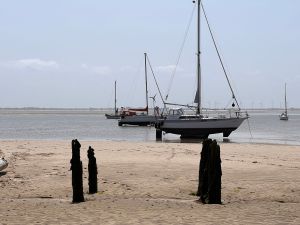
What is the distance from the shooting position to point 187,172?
690 inches

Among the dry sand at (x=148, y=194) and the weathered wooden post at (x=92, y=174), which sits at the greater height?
the weathered wooden post at (x=92, y=174)

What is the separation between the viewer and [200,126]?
44750mm

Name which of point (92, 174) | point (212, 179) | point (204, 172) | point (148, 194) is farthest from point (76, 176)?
point (212, 179)

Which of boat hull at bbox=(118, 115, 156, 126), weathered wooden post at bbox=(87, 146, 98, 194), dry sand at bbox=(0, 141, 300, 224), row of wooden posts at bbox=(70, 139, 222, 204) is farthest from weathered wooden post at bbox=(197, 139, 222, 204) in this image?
boat hull at bbox=(118, 115, 156, 126)

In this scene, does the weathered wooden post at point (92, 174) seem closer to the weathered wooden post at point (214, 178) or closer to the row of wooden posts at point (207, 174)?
the row of wooden posts at point (207, 174)

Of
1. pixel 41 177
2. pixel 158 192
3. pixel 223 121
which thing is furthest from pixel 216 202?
pixel 223 121

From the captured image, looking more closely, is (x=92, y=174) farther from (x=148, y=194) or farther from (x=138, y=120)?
(x=138, y=120)

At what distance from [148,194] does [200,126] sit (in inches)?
1256

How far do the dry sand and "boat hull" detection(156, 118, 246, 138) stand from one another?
2333cm

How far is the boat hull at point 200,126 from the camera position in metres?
44.6

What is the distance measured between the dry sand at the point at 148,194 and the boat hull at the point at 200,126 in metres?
23.3

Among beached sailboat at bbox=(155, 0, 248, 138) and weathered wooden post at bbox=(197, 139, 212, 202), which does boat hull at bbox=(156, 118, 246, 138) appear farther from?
weathered wooden post at bbox=(197, 139, 212, 202)

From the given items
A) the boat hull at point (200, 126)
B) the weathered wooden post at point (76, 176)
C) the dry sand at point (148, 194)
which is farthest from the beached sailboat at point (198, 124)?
the weathered wooden post at point (76, 176)

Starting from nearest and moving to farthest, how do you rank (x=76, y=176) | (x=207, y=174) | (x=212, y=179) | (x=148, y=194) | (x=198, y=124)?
(x=212, y=179) → (x=76, y=176) → (x=207, y=174) → (x=148, y=194) → (x=198, y=124)
